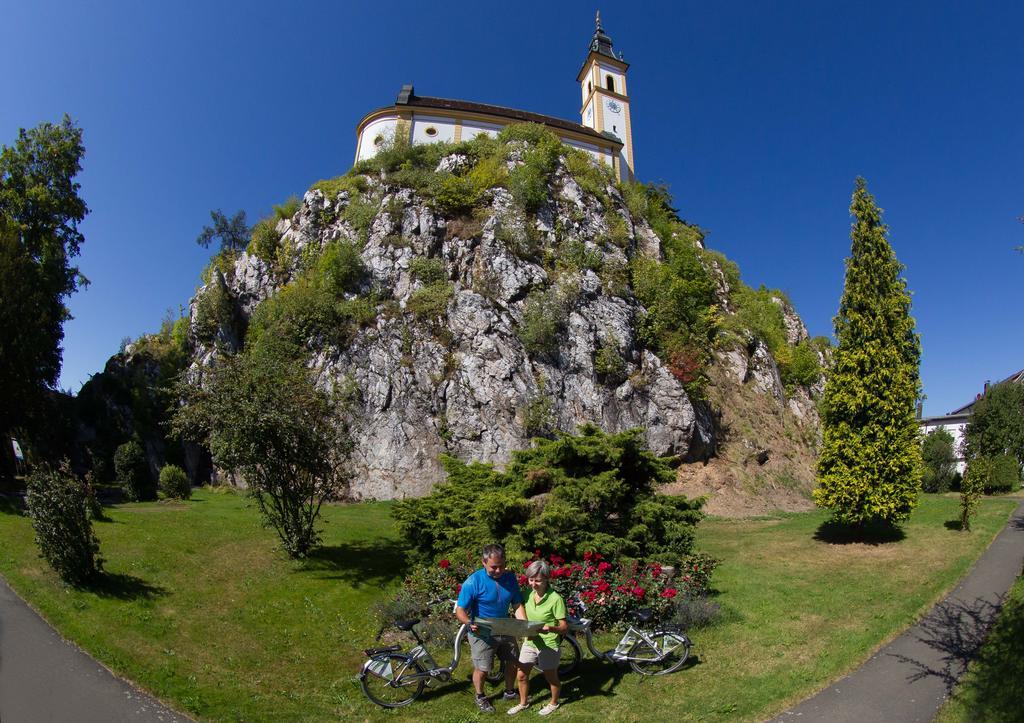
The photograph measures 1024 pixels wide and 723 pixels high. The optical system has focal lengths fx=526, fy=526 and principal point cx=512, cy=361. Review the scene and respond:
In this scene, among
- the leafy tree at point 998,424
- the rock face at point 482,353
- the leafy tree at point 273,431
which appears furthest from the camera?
the leafy tree at point 998,424

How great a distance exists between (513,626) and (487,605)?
382 millimetres

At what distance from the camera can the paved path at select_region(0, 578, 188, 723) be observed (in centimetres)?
602

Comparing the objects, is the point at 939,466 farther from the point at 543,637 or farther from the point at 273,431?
the point at 273,431

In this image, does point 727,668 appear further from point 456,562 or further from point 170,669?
point 170,669

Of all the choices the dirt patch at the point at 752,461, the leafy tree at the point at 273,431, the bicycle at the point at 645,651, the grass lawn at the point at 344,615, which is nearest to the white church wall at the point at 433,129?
the dirt patch at the point at 752,461

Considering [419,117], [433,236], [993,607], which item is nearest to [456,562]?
[993,607]

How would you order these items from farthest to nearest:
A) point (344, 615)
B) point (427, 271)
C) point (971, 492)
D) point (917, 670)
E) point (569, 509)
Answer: point (427, 271), point (971, 492), point (344, 615), point (569, 509), point (917, 670)

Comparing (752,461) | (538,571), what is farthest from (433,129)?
(538,571)

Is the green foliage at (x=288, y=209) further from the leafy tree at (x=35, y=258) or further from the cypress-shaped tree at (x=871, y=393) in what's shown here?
A: the cypress-shaped tree at (x=871, y=393)

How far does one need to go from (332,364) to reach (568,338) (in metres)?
12.1

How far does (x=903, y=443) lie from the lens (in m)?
14.2

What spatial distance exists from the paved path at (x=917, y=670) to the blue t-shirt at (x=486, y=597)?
3.17 m

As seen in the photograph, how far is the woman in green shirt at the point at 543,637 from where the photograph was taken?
6.14m

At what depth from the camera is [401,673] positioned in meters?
6.76
